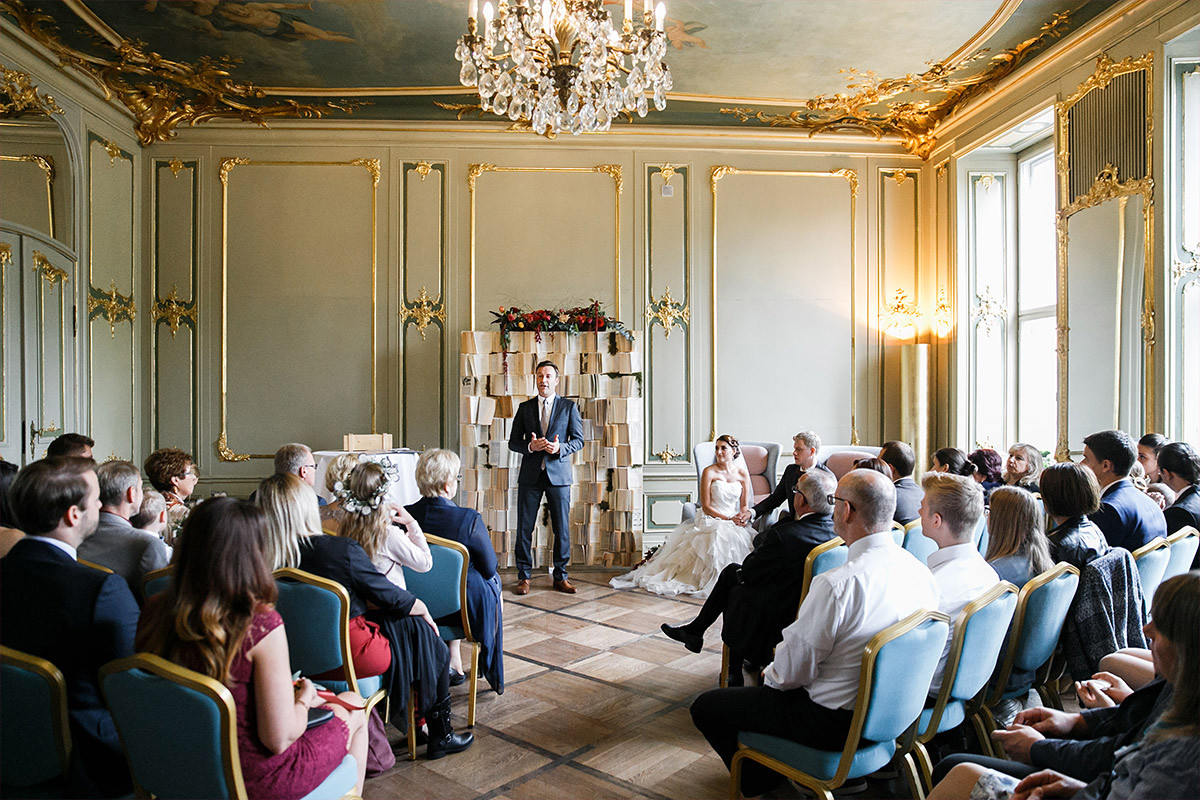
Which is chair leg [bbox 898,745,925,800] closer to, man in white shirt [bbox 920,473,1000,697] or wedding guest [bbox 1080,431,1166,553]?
man in white shirt [bbox 920,473,1000,697]

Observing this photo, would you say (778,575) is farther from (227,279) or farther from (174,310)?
(174,310)

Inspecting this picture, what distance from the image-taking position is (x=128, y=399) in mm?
7129

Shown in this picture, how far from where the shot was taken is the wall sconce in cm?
768

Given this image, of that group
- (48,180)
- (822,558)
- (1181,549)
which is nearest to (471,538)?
(822,558)

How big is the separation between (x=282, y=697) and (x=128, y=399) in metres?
6.34

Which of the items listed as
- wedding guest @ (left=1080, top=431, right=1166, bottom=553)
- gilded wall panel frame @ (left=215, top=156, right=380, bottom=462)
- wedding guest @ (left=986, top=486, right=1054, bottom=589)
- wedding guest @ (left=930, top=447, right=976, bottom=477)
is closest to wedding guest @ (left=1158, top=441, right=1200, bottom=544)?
wedding guest @ (left=1080, top=431, right=1166, bottom=553)

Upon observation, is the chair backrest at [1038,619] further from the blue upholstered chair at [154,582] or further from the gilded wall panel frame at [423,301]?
the gilded wall panel frame at [423,301]

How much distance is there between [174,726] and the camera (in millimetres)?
1741

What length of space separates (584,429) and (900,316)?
3.29m

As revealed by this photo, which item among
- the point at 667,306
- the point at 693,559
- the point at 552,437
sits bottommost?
the point at 693,559

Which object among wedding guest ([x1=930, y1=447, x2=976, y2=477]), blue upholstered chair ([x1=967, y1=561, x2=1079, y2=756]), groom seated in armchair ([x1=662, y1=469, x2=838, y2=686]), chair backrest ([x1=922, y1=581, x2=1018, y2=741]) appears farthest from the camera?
wedding guest ([x1=930, y1=447, x2=976, y2=477])

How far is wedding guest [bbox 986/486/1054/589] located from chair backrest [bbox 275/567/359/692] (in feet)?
7.22

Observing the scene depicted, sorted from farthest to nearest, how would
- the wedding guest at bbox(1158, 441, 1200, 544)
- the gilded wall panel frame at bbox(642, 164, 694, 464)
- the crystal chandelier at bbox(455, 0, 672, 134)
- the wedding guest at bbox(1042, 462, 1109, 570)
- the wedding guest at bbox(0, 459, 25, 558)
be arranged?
the gilded wall panel frame at bbox(642, 164, 694, 464)
the crystal chandelier at bbox(455, 0, 672, 134)
the wedding guest at bbox(1158, 441, 1200, 544)
the wedding guest at bbox(1042, 462, 1109, 570)
the wedding guest at bbox(0, 459, 25, 558)

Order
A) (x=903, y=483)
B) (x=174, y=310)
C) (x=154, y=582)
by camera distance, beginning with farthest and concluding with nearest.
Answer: (x=174, y=310), (x=903, y=483), (x=154, y=582)
